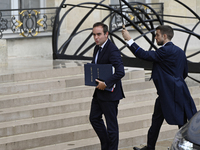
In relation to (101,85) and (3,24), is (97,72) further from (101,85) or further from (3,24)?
(3,24)

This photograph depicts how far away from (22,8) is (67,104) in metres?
7.06

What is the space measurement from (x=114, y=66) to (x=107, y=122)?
0.63 meters

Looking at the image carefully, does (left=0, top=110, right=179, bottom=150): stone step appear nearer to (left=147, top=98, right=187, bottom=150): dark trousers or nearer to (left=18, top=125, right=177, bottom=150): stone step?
(left=18, top=125, right=177, bottom=150): stone step

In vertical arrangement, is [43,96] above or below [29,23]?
below

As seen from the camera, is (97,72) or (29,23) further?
(29,23)

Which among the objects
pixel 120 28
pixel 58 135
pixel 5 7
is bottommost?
pixel 58 135

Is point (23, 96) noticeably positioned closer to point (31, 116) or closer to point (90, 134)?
point (31, 116)

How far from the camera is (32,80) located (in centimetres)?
714

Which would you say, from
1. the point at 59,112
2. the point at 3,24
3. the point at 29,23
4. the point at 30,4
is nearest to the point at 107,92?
the point at 59,112

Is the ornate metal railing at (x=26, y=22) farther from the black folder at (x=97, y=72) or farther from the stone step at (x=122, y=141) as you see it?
the black folder at (x=97, y=72)

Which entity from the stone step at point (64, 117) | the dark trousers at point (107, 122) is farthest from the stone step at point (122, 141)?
the dark trousers at point (107, 122)

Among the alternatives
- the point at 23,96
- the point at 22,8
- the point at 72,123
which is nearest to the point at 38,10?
the point at 22,8

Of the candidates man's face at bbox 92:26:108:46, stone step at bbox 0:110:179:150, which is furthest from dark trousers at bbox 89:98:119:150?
stone step at bbox 0:110:179:150

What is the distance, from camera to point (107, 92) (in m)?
4.21
